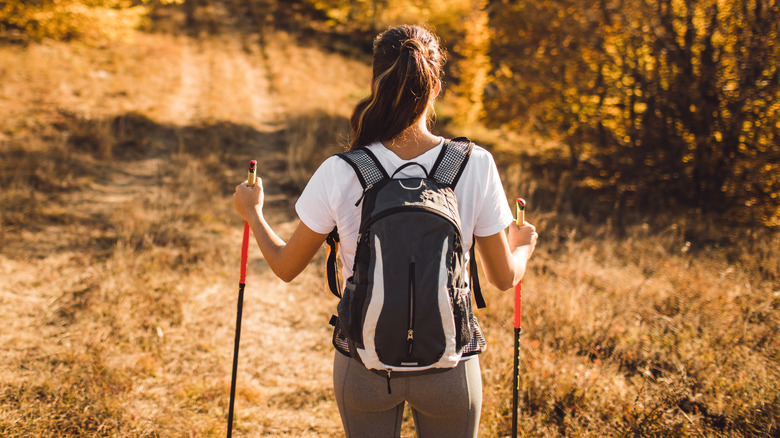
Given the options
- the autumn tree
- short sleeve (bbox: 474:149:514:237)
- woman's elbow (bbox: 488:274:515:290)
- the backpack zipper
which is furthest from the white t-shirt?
the autumn tree

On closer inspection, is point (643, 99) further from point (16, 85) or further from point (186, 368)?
point (16, 85)

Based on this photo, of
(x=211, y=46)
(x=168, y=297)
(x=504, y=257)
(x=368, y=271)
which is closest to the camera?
(x=368, y=271)

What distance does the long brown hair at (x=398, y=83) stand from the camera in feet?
4.83

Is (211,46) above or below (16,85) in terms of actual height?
above

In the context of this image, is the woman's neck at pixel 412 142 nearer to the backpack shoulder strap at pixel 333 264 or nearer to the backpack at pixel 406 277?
the backpack at pixel 406 277

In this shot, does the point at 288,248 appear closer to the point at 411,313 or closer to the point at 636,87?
the point at 411,313

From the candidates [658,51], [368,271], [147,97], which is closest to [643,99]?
[658,51]

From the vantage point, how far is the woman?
1485 millimetres

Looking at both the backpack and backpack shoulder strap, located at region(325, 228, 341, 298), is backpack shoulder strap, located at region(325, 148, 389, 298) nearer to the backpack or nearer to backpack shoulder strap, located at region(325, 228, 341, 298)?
the backpack

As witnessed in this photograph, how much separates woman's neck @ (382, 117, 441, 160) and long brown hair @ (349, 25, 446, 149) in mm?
23

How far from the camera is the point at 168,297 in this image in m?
4.48

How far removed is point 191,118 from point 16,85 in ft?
9.83

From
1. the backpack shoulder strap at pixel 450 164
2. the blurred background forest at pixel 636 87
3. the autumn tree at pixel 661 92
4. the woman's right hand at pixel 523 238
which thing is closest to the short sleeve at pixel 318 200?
the backpack shoulder strap at pixel 450 164

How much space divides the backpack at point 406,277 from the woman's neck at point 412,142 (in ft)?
0.17
